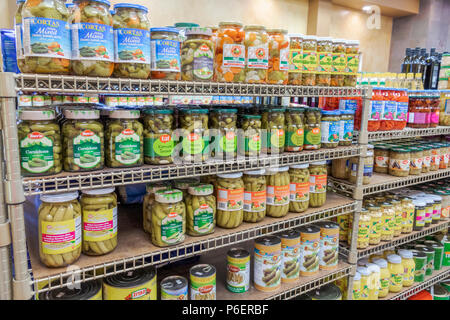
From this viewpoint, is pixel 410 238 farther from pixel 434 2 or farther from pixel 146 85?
pixel 434 2

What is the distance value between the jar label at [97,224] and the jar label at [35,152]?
228 mm

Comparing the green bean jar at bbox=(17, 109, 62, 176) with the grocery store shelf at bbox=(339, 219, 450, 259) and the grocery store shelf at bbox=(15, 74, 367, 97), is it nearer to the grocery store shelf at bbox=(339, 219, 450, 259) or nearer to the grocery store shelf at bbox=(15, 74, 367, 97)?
the grocery store shelf at bbox=(15, 74, 367, 97)

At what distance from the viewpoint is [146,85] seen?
1.15 m

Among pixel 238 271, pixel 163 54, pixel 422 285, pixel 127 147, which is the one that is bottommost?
pixel 422 285

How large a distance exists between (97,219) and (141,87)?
1.59 feet

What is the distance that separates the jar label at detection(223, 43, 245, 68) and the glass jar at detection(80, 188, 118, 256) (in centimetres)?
67

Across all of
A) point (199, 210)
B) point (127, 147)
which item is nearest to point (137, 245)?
point (199, 210)

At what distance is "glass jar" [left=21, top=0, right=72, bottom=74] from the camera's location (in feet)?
3.17

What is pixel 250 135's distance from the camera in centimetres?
149

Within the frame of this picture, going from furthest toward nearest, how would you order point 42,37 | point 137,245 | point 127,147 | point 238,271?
point 238,271 < point 137,245 < point 127,147 < point 42,37

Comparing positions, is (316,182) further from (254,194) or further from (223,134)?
(223,134)

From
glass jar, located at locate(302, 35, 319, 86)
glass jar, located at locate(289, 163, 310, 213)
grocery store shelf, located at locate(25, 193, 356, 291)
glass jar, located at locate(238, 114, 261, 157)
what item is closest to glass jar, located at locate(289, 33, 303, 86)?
glass jar, located at locate(302, 35, 319, 86)

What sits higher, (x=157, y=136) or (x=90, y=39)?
(x=90, y=39)

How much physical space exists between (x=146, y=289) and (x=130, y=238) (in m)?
0.22
